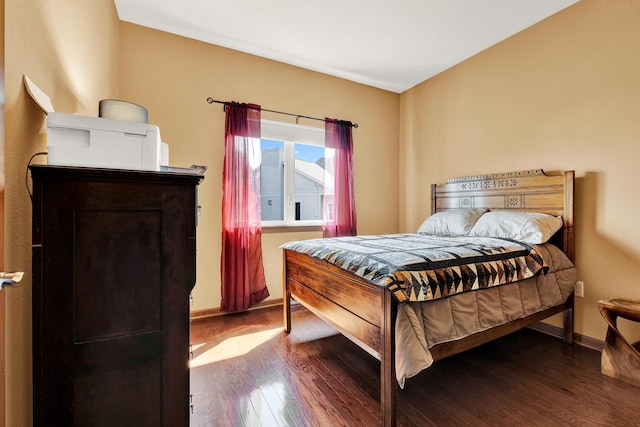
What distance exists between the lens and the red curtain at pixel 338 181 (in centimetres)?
341

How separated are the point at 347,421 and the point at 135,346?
109 cm

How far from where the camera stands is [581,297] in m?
2.30

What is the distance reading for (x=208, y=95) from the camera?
9.43 feet

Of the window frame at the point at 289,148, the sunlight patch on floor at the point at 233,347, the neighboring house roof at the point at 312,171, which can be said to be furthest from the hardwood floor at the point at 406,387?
the neighboring house roof at the point at 312,171

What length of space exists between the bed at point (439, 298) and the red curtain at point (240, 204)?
22.3 inches

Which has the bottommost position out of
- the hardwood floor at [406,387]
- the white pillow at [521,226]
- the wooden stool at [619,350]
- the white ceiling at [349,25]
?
the hardwood floor at [406,387]

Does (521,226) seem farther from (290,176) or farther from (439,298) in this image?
(290,176)

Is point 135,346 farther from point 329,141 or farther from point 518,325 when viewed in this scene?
point 329,141

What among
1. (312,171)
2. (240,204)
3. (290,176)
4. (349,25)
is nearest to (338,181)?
(312,171)

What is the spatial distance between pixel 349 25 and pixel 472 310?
A: 8.20 ft

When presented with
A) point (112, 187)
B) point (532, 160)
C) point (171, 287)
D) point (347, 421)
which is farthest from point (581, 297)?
point (112, 187)

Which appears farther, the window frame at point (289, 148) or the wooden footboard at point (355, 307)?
the window frame at point (289, 148)

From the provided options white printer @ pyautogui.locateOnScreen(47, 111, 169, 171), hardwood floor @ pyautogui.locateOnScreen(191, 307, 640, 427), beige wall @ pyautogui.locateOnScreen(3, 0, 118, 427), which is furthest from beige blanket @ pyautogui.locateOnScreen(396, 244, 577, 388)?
beige wall @ pyautogui.locateOnScreen(3, 0, 118, 427)

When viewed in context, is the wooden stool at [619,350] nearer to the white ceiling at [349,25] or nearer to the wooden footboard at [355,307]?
the wooden footboard at [355,307]
